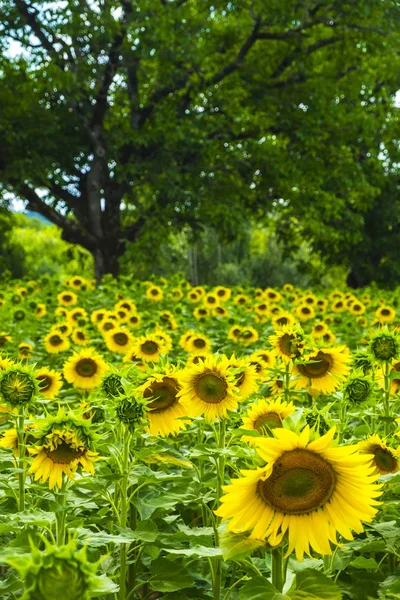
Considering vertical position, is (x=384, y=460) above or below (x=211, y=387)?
below

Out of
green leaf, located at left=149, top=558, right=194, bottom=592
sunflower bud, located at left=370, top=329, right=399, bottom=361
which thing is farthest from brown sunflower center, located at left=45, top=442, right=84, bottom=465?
sunflower bud, located at left=370, top=329, right=399, bottom=361

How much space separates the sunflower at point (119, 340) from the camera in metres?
5.73

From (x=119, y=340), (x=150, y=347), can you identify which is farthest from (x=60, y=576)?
(x=119, y=340)

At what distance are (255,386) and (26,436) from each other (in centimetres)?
103

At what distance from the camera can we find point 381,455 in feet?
7.66

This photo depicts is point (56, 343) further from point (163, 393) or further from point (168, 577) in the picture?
point (168, 577)

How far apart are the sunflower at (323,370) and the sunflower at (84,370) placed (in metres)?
1.22

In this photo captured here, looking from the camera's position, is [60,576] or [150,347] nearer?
[60,576]

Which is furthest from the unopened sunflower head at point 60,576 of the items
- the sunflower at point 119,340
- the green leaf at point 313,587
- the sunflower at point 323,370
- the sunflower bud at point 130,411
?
the sunflower at point 119,340

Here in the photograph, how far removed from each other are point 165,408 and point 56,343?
3.35m

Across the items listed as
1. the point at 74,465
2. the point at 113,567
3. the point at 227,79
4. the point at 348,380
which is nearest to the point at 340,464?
the point at 74,465

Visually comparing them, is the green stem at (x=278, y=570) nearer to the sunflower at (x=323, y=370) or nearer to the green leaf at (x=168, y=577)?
the green leaf at (x=168, y=577)

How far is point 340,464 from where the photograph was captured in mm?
1493

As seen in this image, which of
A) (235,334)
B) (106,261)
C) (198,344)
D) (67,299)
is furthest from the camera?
(106,261)
